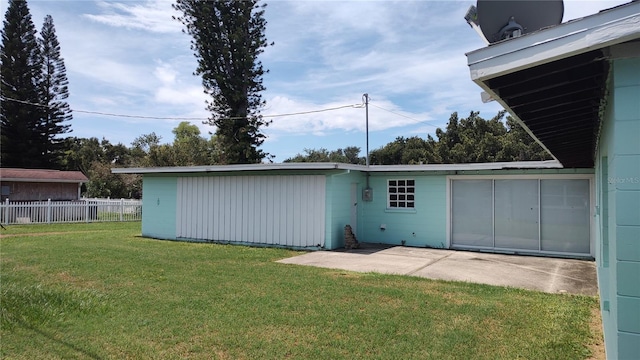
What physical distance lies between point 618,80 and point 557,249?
9.70m

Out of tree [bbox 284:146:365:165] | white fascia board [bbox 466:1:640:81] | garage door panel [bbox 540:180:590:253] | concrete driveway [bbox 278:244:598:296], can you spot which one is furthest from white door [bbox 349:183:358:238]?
tree [bbox 284:146:365:165]

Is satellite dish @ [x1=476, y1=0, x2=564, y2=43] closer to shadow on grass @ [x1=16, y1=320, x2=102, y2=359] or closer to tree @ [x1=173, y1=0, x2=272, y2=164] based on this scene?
shadow on grass @ [x1=16, y1=320, x2=102, y2=359]

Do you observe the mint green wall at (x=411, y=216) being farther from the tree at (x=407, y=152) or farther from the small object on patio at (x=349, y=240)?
the tree at (x=407, y=152)

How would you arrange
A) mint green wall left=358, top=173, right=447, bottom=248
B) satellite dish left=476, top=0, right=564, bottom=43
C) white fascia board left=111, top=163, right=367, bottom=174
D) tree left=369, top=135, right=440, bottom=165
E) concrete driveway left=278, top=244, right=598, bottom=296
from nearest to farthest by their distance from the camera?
satellite dish left=476, top=0, right=564, bottom=43, concrete driveway left=278, top=244, right=598, bottom=296, white fascia board left=111, top=163, right=367, bottom=174, mint green wall left=358, top=173, right=447, bottom=248, tree left=369, top=135, right=440, bottom=165

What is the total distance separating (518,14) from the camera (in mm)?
3377

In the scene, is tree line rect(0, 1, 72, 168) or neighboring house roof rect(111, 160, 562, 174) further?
tree line rect(0, 1, 72, 168)

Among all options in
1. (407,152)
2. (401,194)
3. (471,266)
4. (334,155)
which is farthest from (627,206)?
(334,155)

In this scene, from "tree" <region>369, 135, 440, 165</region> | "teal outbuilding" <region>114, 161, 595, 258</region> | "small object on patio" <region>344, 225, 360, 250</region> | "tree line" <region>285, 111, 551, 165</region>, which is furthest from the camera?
"tree" <region>369, 135, 440, 165</region>

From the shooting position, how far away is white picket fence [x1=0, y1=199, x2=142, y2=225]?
17484mm

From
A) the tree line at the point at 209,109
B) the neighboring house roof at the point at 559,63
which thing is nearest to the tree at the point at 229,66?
the tree line at the point at 209,109

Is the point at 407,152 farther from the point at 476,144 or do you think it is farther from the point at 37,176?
the point at 37,176

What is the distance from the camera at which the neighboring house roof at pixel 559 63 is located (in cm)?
194

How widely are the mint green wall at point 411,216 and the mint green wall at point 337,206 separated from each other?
2.36 feet

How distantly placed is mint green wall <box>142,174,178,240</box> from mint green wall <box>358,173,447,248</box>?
250 inches
